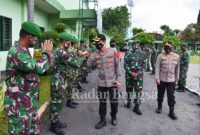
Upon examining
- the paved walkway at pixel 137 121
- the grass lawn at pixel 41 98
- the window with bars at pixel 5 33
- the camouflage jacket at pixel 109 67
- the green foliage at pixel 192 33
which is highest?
the green foliage at pixel 192 33

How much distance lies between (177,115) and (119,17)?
5842 cm

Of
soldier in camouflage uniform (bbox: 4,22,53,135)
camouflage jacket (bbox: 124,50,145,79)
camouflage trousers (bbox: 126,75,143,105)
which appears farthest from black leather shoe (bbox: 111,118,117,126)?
soldier in camouflage uniform (bbox: 4,22,53,135)

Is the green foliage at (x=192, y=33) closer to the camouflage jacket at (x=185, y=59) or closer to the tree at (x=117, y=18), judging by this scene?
the tree at (x=117, y=18)

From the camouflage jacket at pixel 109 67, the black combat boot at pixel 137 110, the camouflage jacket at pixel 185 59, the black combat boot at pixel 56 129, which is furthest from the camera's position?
the camouflage jacket at pixel 185 59

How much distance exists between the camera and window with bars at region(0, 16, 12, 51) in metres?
11.1

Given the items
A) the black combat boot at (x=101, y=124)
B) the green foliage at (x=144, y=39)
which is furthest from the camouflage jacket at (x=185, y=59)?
the black combat boot at (x=101, y=124)

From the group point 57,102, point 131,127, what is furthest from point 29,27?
point 131,127

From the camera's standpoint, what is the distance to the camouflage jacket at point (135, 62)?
766 cm

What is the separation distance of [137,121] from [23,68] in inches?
156

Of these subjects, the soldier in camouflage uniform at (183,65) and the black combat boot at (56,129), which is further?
the soldier in camouflage uniform at (183,65)

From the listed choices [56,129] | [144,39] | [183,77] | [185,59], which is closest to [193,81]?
[183,77]

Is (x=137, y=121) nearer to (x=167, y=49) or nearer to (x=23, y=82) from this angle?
(x=167, y=49)

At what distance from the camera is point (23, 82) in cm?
378

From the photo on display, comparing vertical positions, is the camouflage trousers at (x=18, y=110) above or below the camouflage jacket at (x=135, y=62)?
below
